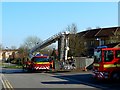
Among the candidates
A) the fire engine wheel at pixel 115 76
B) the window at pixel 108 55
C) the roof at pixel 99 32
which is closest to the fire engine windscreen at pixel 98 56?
the window at pixel 108 55

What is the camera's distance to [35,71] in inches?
1810

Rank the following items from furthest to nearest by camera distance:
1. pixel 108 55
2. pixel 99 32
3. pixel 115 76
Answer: pixel 99 32 → pixel 108 55 → pixel 115 76

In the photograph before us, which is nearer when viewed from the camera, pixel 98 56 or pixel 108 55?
pixel 108 55

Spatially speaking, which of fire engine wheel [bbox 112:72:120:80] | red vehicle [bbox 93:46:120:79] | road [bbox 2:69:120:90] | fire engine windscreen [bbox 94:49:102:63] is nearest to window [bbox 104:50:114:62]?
red vehicle [bbox 93:46:120:79]

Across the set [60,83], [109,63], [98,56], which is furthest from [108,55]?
[60,83]

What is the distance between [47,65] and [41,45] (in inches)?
1365

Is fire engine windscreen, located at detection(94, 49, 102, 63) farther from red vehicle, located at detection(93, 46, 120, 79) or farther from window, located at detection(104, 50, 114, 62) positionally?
window, located at detection(104, 50, 114, 62)

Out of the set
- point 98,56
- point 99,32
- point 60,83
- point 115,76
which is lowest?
point 60,83

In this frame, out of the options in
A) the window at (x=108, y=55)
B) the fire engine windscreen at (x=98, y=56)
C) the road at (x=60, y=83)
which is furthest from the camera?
the fire engine windscreen at (x=98, y=56)

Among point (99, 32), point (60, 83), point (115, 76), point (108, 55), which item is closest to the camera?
point (115, 76)

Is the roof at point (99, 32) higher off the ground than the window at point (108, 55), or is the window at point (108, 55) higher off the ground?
the roof at point (99, 32)

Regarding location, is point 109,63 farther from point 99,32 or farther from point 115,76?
point 99,32

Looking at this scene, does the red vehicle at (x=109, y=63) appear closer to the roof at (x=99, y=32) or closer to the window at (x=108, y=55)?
the window at (x=108, y=55)

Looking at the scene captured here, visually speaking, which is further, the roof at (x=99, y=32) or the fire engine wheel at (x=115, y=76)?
the roof at (x=99, y=32)
